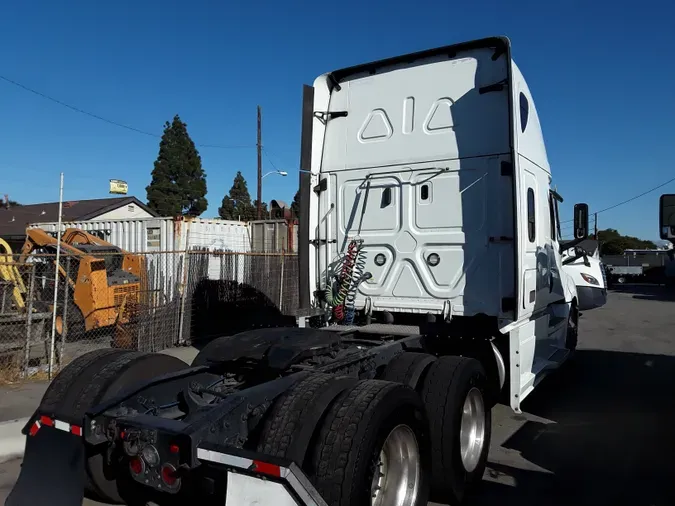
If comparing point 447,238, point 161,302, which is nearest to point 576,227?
point 447,238

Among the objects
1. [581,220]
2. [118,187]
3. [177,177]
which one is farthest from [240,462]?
[177,177]

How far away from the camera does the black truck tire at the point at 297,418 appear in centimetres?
288

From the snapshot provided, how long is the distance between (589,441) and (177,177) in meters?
49.6

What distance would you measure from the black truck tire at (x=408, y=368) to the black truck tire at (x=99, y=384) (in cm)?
177

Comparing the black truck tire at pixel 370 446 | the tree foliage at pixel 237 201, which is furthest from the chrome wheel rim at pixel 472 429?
the tree foliage at pixel 237 201

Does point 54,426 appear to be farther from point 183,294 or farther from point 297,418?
point 183,294

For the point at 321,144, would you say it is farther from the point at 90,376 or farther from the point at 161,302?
the point at 161,302

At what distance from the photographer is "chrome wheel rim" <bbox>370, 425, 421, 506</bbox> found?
3.30 metres

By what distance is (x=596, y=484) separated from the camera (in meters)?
4.53

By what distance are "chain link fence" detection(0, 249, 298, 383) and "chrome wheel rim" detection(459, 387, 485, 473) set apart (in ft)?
19.4

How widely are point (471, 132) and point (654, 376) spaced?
18.5 ft

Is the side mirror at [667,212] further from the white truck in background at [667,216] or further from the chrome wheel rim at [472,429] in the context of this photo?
the chrome wheel rim at [472,429]

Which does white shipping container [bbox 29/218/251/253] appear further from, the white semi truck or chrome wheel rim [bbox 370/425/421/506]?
chrome wheel rim [bbox 370/425/421/506]

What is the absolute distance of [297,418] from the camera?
2.98m
